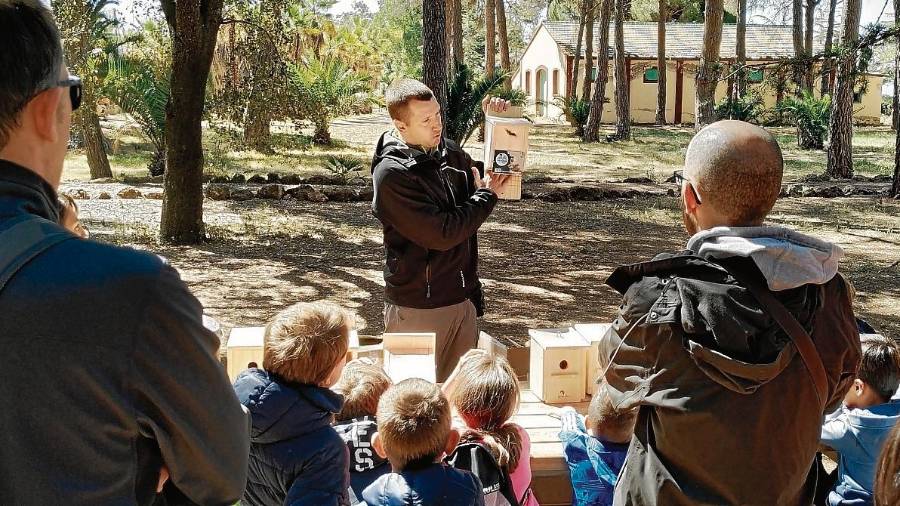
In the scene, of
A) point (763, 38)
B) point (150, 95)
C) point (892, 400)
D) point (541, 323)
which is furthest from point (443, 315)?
point (763, 38)

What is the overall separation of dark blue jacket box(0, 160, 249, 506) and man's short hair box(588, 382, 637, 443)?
194 centimetres

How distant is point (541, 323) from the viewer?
780 cm

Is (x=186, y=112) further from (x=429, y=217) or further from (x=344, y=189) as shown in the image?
(x=429, y=217)

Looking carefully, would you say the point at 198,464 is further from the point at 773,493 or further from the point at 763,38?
the point at 763,38

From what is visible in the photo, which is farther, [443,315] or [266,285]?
[266,285]

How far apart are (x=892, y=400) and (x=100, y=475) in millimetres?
3128

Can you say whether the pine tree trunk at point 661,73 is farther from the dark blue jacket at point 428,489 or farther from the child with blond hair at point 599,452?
the dark blue jacket at point 428,489

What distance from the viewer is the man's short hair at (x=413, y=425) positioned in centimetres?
243

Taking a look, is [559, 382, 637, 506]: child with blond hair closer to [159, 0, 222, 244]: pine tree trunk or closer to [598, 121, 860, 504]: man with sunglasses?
[598, 121, 860, 504]: man with sunglasses

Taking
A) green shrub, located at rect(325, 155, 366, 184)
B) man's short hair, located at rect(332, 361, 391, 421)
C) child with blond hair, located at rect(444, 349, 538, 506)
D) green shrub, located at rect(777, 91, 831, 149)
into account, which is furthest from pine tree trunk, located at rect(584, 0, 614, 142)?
child with blond hair, located at rect(444, 349, 538, 506)

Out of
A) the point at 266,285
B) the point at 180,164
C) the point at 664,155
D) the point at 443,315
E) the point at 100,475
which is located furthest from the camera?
the point at 664,155

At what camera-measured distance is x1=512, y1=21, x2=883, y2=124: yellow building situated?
42875 millimetres

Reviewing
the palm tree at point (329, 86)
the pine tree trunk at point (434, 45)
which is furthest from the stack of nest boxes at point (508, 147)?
the palm tree at point (329, 86)

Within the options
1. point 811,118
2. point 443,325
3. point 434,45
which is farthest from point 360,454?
point 811,118
